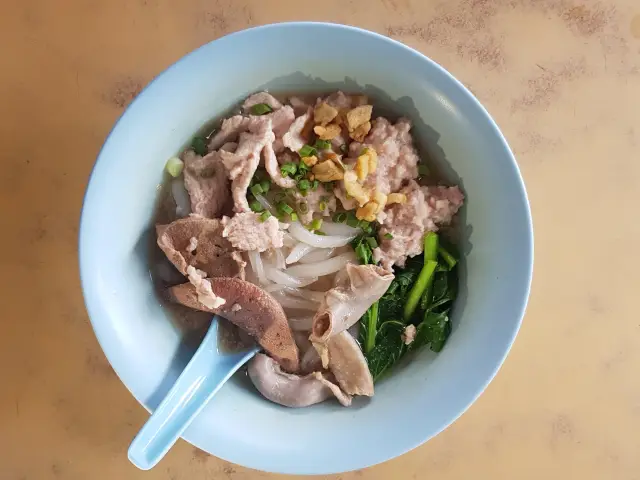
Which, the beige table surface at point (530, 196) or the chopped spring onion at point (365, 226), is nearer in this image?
the chopped spring onion at point (365, 226)

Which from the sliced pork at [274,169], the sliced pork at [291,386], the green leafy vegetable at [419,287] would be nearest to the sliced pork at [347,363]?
the sliced pork at [291,386]

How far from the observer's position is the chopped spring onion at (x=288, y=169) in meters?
1.38

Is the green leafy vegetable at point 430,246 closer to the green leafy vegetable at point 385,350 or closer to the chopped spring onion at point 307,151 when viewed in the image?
the green leafy vegetable at point 385,350

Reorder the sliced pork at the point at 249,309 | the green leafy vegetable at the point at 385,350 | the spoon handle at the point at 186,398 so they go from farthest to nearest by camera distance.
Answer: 1. the green leafy vegetable at the point at 385,350
2. the sliced pork at the point at 249,309
3. the spoon handle at the point at 186,398

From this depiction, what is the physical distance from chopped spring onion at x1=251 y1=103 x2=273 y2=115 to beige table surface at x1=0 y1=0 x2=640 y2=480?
28 centimetres

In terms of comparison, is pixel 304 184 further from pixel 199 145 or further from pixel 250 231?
pixel 199 145

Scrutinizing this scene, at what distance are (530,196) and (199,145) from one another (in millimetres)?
871

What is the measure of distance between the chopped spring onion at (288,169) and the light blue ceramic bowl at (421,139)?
0.61 ft

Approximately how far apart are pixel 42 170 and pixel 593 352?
1.55m

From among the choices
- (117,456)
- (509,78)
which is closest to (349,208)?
(509,78)

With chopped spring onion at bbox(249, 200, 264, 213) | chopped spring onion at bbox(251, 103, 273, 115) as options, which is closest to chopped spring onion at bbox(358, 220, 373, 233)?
chopped spring onion at bbox(249, 200, 264, 213)

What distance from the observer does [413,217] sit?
1.38 meters

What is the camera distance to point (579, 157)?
1586 mm

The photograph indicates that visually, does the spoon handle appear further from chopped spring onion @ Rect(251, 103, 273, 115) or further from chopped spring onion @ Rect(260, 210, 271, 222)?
chopped spring onion @ Rect(251, 103, 273, 115)
